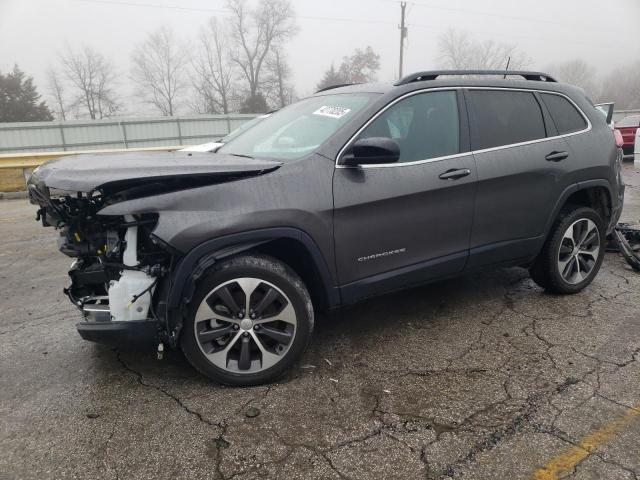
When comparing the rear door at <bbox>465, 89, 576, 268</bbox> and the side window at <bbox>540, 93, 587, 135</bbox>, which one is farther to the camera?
the side window at <bbox>540, 93, 587, 135</bbox>

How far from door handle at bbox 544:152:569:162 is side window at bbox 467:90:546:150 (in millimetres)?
171

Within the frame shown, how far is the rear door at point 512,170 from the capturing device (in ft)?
11.3

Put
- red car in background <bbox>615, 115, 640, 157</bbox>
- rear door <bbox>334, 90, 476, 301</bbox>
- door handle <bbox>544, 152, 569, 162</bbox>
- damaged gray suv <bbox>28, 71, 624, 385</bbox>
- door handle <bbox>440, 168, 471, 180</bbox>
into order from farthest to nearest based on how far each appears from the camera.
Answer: red car in background <bbox>615, 115, 640, 157</bbox> → door handle <bbox>544, 152, 569, 162</bbox> → door handle <bbox>440, 168, 471, 180</bbox> → rear door <bbox>334, 90, 476, 301</bbox> → damaged gray suv <bbox>28, 71, 624, 385</bbox>

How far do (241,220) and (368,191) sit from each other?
826 millimetres

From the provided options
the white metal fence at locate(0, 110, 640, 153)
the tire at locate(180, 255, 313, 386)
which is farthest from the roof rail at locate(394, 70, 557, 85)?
the white metal fence at locate(0, 110, 640, 153)

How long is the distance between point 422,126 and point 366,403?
185 cm

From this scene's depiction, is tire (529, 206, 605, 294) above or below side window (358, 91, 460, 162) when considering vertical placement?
below

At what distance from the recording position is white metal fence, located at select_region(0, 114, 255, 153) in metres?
24.9

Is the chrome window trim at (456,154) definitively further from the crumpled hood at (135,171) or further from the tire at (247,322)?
the tire at (247,322)

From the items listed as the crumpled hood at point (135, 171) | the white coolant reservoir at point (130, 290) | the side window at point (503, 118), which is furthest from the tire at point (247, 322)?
the side window at point (503, 118)

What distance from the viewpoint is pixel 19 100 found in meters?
43.6

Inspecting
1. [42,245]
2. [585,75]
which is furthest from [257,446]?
[585,75]

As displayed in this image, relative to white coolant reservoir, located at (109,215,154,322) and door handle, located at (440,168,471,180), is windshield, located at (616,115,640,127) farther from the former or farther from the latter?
white coolant reservoir, located at (109,215,154,322)

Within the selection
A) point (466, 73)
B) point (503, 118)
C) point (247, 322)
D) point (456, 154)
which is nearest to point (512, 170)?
point (503, 118)
